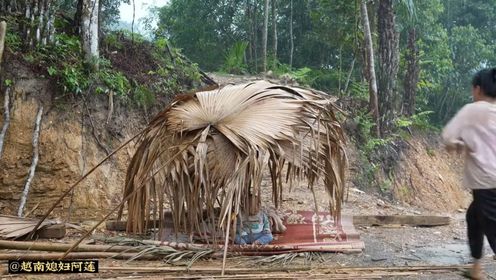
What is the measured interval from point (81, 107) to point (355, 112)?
7135 millimetres

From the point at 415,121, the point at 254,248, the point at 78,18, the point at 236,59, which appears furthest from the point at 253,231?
the point at 415,121

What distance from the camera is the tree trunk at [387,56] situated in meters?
11.4

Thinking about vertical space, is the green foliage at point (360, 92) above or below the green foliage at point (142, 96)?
above

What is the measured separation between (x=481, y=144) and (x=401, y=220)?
3.02 metres

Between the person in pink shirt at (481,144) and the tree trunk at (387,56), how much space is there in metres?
8.56

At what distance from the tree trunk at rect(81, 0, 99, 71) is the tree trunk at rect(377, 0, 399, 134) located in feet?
22.8

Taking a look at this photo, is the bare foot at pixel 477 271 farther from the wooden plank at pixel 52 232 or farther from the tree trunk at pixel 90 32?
the tree trunk at pixel 90 32

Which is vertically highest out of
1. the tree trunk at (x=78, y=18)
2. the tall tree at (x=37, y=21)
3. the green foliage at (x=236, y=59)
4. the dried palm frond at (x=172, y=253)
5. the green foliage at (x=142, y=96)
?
the green foliage at (x=236, y=59)

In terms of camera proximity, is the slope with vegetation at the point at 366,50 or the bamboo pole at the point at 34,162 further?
the slope with vegetation at the point at 366,50

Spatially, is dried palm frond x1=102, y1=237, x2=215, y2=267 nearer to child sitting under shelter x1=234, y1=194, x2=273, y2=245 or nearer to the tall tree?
child sitting under shelter x1=234, y1=194, x2=273, y2=245

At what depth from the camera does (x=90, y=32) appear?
282 inches

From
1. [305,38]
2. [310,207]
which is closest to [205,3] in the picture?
[305,38]

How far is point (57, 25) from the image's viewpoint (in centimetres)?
760

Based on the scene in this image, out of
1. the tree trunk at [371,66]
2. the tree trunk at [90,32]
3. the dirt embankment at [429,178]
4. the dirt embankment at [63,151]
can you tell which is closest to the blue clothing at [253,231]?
the dirt embankment at [63,151]
